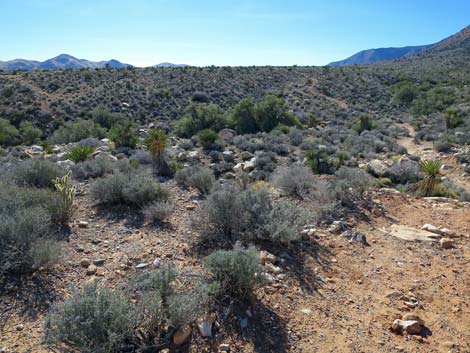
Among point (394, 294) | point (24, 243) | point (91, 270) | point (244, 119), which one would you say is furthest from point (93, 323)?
point (244, 119)

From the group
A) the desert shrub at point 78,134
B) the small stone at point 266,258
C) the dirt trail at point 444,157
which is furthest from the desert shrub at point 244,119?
the small stone at point 266,258

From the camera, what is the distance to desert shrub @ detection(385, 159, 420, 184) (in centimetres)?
1161

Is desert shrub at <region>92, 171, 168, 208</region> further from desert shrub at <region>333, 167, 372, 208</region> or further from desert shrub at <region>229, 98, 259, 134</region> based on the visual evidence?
desert shrub at <region>229, 98, 259, 134</region>

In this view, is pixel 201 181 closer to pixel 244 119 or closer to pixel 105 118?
pixel 244 119

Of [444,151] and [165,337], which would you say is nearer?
[165,337]

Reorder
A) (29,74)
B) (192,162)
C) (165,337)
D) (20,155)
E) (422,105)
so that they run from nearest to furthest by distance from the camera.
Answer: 1. (165,337)
2. (192,162)
3. (20,155)
4. (422,105)
5. (29,74)

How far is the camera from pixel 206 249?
5250 mm

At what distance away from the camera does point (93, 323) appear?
9.90 ft

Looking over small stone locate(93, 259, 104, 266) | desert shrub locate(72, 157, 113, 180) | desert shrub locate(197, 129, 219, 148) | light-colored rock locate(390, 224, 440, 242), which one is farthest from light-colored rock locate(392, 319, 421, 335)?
desert shrub locate(197, 129, 219, 148)

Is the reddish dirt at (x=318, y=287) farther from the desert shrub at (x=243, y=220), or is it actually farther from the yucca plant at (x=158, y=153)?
the yucca plant at (x=158, y=153)

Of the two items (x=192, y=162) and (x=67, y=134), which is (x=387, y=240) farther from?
(x=67, y=134)

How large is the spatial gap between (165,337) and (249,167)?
29.3 feet

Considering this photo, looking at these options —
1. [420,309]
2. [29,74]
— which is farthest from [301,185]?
[29,74]

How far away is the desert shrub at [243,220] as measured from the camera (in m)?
5.32
